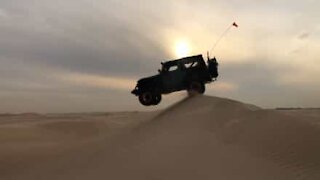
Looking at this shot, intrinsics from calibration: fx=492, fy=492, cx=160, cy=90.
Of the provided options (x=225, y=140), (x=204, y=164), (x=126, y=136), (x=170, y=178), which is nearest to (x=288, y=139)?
(x=225, y=140)

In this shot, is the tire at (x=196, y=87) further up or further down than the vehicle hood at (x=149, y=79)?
further down

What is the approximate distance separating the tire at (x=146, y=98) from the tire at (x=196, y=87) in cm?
184

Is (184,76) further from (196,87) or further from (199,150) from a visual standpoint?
(199,150)

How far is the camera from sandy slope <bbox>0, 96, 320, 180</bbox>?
529 inches

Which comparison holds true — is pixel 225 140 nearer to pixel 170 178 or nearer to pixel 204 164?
pixel 204 164

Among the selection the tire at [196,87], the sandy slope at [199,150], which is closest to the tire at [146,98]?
the tire at [196,87]

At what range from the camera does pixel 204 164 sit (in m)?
13.6

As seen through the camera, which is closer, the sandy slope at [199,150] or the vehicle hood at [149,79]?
the sandy slope at [199,150]

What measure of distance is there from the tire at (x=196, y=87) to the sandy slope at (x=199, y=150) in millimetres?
2020

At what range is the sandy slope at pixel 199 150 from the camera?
13.4 meters

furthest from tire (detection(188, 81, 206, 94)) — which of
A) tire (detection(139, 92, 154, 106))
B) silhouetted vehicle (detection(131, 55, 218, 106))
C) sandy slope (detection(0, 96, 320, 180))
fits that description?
sandy slope (detection(0, 96, 320, 180))

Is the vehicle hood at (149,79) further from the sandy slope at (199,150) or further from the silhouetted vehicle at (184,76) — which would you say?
the sandy slope at (199,150)


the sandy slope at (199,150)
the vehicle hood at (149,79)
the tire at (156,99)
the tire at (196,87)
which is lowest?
the sandy slope at (199,150)

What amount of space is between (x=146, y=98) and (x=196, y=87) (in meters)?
2.38
